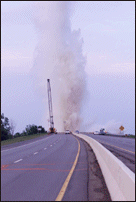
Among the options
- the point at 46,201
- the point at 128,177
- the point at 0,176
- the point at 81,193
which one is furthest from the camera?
the point at 0,176

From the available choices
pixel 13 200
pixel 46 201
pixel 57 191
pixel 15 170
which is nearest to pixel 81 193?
pixel 57 191

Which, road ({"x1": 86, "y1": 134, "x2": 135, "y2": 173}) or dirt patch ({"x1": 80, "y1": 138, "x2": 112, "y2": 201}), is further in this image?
road ({"x1": 86, "y1": 134, "x2": 135, "y2": 173})

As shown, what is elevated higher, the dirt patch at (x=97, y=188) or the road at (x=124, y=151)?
the dirt patch at (x=97, y=188)

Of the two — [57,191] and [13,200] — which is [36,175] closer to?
[57,191]

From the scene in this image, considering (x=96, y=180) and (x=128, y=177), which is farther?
(x=96, y=180)

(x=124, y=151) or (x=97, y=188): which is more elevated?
(x=97, y=188)

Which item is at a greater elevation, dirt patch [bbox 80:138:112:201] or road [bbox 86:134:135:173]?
dirt patch [bbox 80:138:112:201]

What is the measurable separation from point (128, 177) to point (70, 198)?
3714 millimetres

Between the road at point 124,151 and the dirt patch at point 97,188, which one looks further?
the road at point 124,151

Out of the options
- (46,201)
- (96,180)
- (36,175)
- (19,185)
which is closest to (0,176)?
(36,175)

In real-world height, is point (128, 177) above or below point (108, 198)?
above

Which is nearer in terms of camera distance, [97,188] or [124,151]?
[97,188]

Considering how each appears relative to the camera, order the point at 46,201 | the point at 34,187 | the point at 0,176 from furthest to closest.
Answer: the point at 0,176, the point at 34,187, the point at 46,201

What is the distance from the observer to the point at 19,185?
10781 mm
